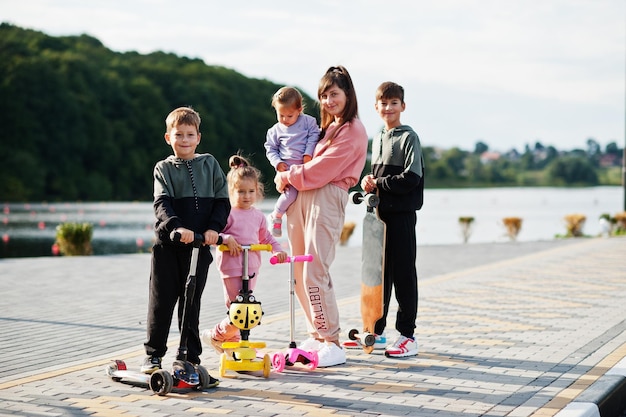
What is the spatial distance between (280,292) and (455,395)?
5740 mm

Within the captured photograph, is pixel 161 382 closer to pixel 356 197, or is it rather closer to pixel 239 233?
pixel 239 233

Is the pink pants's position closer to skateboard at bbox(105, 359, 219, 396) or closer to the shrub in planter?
skateboard at bbox(105, 359, 219, 396)

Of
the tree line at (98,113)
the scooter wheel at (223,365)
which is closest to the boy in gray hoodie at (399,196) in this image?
the scooter wheel at (223,365)

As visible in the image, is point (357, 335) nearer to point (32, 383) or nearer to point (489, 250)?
point (32, 383)

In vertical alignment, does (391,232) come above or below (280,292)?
above

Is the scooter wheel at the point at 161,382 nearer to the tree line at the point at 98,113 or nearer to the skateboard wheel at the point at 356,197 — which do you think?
the skateboard wheel at the point at 356,197

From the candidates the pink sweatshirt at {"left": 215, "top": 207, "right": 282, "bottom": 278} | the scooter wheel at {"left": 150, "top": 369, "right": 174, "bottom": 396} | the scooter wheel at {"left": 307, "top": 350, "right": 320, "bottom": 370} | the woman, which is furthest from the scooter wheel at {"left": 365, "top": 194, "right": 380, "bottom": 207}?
the scooter wheel at {"left": 150, "top": 369, "right": 174, "bottom": 396}

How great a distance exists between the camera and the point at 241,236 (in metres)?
6.66

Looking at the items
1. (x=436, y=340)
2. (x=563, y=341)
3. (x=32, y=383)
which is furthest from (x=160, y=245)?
(x=563, y=341)

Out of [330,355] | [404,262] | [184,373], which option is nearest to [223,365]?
[184,373]

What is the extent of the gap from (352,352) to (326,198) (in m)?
1.36

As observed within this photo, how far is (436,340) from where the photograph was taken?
26.2 feet

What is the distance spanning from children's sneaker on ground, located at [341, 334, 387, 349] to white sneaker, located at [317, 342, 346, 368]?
0.73 m

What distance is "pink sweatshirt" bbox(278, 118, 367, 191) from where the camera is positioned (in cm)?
669
